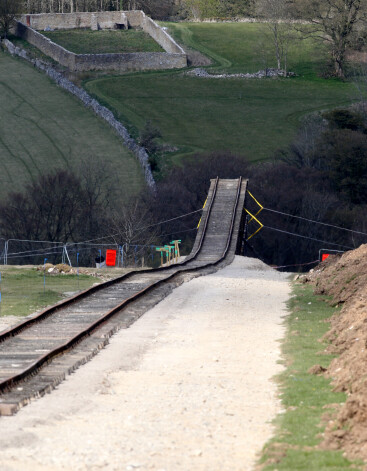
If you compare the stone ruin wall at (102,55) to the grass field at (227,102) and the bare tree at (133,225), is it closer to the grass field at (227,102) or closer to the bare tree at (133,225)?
Answer: the grass field at (227,102)

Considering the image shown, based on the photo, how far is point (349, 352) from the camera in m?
15.9

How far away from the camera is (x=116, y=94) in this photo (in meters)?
96.6

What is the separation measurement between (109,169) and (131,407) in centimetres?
6344

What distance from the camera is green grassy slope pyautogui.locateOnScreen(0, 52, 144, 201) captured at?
77.2 meters

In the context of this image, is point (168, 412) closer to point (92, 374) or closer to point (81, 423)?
point (81, 423)

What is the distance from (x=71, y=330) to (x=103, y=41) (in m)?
101

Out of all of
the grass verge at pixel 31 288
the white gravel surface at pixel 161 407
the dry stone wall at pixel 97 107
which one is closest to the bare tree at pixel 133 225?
the dry stone wall at pixel 97 107

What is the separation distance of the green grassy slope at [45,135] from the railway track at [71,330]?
3694 cm

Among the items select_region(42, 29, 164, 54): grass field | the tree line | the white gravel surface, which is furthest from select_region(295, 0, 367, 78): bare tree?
the white gravel surface

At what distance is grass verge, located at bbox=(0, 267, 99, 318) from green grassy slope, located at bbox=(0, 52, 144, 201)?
115 ft

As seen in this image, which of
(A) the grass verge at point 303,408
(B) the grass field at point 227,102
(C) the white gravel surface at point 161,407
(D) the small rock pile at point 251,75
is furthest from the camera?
(D) the small rock pile at point 251,75

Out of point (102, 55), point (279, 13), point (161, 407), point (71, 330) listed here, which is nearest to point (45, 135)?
point (102, 55)

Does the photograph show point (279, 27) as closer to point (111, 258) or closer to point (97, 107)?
point (97, 107)

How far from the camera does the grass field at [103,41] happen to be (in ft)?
373
